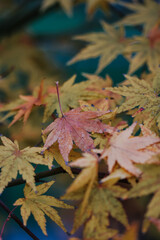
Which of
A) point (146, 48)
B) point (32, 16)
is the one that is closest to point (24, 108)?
point (146, 48)

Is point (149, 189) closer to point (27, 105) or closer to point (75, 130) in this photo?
point (75, 130)

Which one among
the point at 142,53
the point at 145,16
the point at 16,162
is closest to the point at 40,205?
the point at 16,162

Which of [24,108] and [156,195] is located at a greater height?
[24,108]

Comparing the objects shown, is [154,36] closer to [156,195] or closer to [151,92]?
[151,92]

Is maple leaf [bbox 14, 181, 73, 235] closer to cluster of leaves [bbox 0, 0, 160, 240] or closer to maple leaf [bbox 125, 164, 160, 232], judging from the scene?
cluster of leaves [bbox 0, 0, 160, 240]

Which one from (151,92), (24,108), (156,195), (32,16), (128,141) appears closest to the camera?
(156,195)

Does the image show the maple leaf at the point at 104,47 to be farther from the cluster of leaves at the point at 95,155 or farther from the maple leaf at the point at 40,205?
the maple leaf at the point at 40,205

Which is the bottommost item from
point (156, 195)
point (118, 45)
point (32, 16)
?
point (156, 195)
